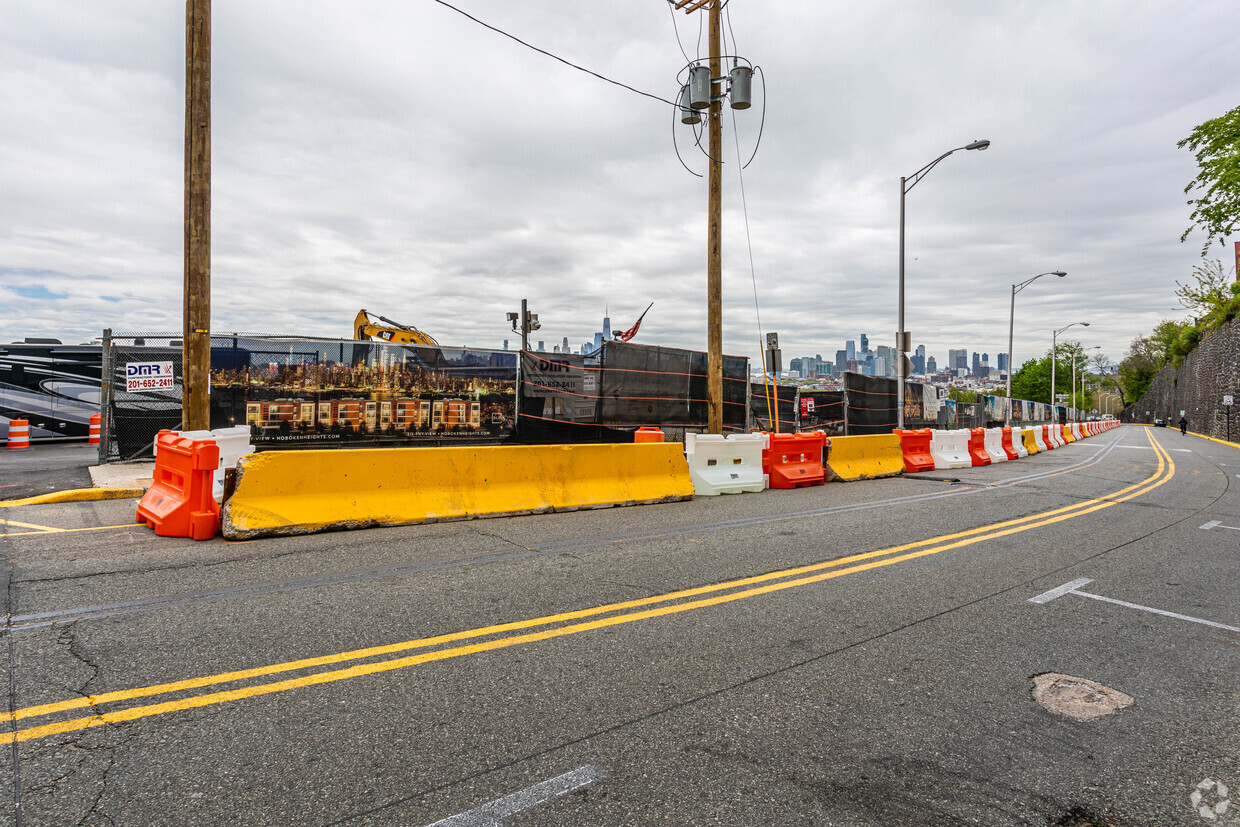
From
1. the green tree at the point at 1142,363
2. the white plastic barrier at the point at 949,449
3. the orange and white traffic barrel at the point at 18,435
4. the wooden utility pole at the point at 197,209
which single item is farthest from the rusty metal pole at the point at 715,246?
the green tree at the point at 1142,363

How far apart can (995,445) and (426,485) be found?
17857mm

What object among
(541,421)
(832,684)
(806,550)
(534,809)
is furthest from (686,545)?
(541,421)

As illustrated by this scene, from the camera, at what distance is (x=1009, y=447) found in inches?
794

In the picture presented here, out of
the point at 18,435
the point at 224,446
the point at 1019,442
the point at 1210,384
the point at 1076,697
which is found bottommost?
the point at 1076,697

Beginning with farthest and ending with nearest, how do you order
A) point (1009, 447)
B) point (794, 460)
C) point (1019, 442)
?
point (1019, 442)
point (1009, 447)
point (794, 460)

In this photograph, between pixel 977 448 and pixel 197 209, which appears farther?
pixel 977 448

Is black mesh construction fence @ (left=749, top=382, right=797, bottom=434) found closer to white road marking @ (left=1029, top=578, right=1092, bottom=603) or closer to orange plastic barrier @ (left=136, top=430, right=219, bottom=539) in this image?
white road marking @ (left=1029, top=578, right=1092, bottom=603)

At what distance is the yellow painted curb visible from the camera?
26.5ft

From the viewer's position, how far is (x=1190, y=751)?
2.90 m

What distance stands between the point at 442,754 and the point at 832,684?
6.65 ft

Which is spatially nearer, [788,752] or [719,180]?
[788,752]

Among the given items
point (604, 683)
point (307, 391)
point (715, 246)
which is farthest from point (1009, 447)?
point (604, 683)

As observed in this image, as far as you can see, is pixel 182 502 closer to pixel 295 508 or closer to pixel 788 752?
pixel 295 508

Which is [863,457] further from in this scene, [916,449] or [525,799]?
[525,799]
